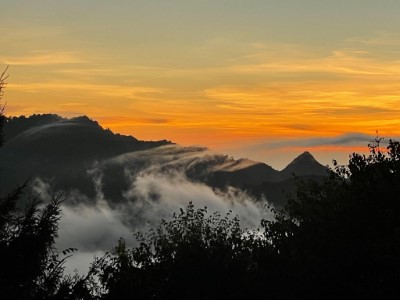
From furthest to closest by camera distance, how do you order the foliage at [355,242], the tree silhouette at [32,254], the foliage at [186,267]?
the foliage at [186,267] < the foliage at [355,242] < the tree silhouette at [32,254]

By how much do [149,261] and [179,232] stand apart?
3842 mm

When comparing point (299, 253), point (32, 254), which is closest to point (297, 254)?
point (299, 253)

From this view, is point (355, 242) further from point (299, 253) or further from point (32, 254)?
point (32, 254)

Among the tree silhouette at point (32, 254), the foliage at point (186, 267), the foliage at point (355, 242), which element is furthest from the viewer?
the foliage at point (186, 267)

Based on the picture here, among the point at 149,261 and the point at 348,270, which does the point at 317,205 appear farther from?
the point at 149,261

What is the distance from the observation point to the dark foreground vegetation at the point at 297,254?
153 ft

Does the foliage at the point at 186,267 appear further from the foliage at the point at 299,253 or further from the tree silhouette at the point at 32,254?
the tree silhouette at the point at 32,254

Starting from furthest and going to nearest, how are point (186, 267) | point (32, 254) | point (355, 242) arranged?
point (186, 267)
point (355, 242)
point (32, 254)

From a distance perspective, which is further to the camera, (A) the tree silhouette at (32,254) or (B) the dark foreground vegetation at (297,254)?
(B) the dark foreground vegetation at (297,254)

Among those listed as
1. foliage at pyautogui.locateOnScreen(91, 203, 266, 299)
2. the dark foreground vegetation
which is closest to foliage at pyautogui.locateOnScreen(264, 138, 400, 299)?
the dark foreground vegetation

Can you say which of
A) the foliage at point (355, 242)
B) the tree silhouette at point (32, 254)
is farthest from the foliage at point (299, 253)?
the tree silhouette at point (32, 254)

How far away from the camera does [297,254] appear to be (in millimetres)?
51500

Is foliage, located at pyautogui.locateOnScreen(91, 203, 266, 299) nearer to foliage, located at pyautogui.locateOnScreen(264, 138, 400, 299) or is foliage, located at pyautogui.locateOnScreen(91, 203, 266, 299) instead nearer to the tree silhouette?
foliage, located at pyautogui.locateOnScreen(264, 138, 400, 299)

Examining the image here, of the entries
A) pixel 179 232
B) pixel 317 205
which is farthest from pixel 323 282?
pixel 179 232
